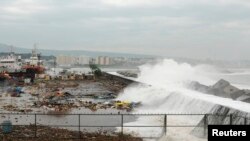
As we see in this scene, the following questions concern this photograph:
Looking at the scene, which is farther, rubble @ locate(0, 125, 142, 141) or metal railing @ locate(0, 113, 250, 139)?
metal railing @ locate(0, 113, 250, 139)

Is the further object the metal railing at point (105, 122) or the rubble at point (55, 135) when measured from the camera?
the metal railing at point (105, 122)

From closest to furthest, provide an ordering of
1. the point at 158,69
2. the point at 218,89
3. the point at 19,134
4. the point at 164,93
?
the point at 19,134 → the point at 218,89 → the point at 164,93 → the point at 158,69

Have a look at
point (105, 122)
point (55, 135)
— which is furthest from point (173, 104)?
point (55, 135)

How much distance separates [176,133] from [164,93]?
2128 centimetres

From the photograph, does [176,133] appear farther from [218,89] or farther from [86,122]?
[218,89]

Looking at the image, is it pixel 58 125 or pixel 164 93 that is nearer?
pixel 58 125

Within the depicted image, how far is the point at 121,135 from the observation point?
894 inches

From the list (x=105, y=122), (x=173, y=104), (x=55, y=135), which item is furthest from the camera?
(x=173, y=104)

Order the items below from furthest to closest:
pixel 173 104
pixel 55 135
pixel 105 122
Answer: pixel 173 104 < pixel 105 122 < pixel 55 135

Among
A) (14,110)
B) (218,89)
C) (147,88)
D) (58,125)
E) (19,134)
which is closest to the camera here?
(19,134)

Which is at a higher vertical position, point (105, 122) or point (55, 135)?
point (55, 135)

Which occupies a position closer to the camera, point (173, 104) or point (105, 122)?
point (105, 122)

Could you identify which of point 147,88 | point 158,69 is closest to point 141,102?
point 147,88

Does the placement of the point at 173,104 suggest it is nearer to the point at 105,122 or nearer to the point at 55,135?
the point at 105,122
